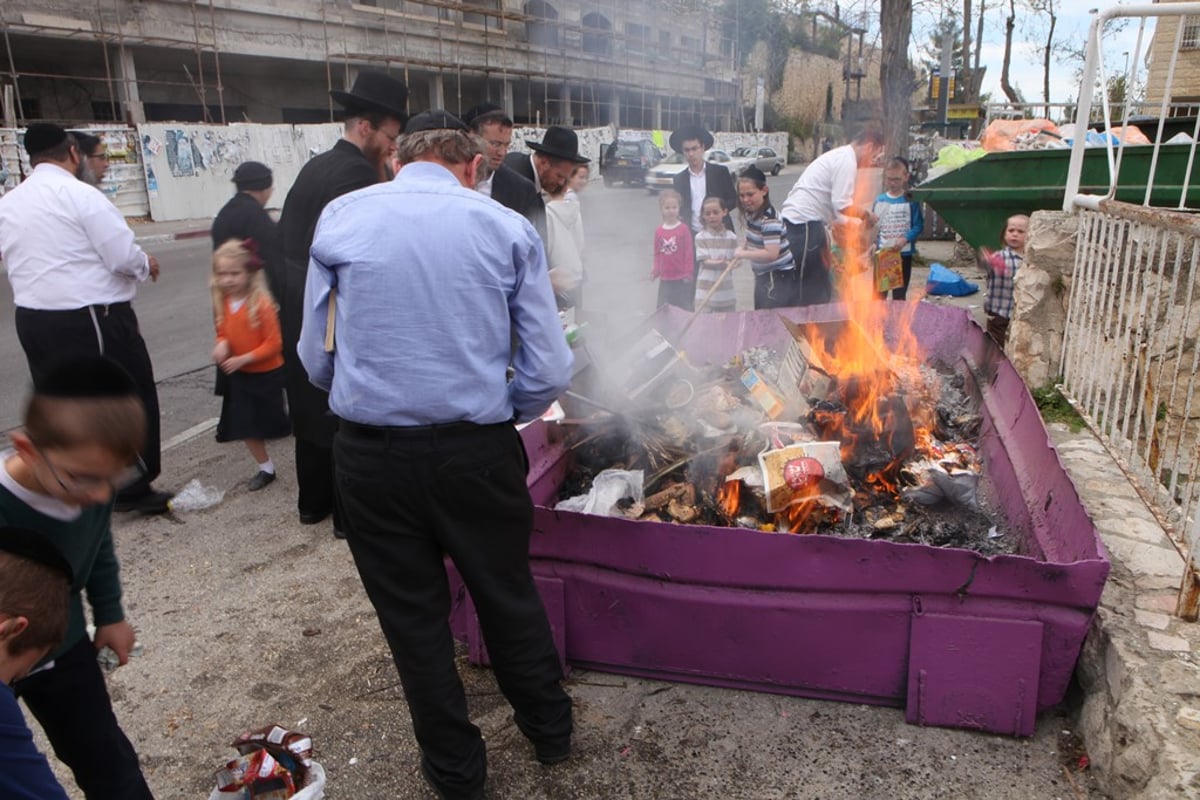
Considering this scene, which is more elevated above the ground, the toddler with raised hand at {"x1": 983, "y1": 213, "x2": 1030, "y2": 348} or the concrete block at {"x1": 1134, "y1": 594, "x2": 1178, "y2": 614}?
the toddler with raised hand at {"x1": 983, "y1": 213, "x2": 1030, "y2": 348}

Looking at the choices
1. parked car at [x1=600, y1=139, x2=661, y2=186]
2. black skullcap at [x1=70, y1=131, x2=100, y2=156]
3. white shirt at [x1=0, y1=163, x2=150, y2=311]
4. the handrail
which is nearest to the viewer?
the handrail

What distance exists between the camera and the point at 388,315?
2.23 m

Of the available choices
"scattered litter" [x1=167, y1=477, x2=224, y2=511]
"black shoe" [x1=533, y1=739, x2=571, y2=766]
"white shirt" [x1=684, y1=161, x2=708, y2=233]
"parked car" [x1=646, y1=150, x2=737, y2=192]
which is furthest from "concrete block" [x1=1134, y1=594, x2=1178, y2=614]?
"parked car" [x1=646, y1=150, x2=737, y2=192]

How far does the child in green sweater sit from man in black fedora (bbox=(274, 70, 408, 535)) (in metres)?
1.90

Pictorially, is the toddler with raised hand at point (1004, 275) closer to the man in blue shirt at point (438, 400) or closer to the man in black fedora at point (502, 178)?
the man in black fedora at point (502, 178)

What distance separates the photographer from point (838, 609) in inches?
107

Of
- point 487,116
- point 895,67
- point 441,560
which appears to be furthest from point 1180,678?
point 895,67

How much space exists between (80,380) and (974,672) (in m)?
2.61

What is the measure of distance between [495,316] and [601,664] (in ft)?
4.87

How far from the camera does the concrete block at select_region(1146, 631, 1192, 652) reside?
7.97ft

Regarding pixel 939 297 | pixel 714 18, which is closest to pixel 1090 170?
pixel 939 297

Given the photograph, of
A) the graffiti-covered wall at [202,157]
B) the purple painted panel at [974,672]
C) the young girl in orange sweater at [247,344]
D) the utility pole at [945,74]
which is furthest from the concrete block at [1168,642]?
the graffiti-covered wall at [202,157]

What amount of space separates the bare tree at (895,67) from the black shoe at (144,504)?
9.30 meters

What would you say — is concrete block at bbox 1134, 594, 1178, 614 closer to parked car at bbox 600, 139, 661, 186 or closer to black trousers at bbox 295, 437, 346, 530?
black trousers at bbox 295, 437, 346, 530
